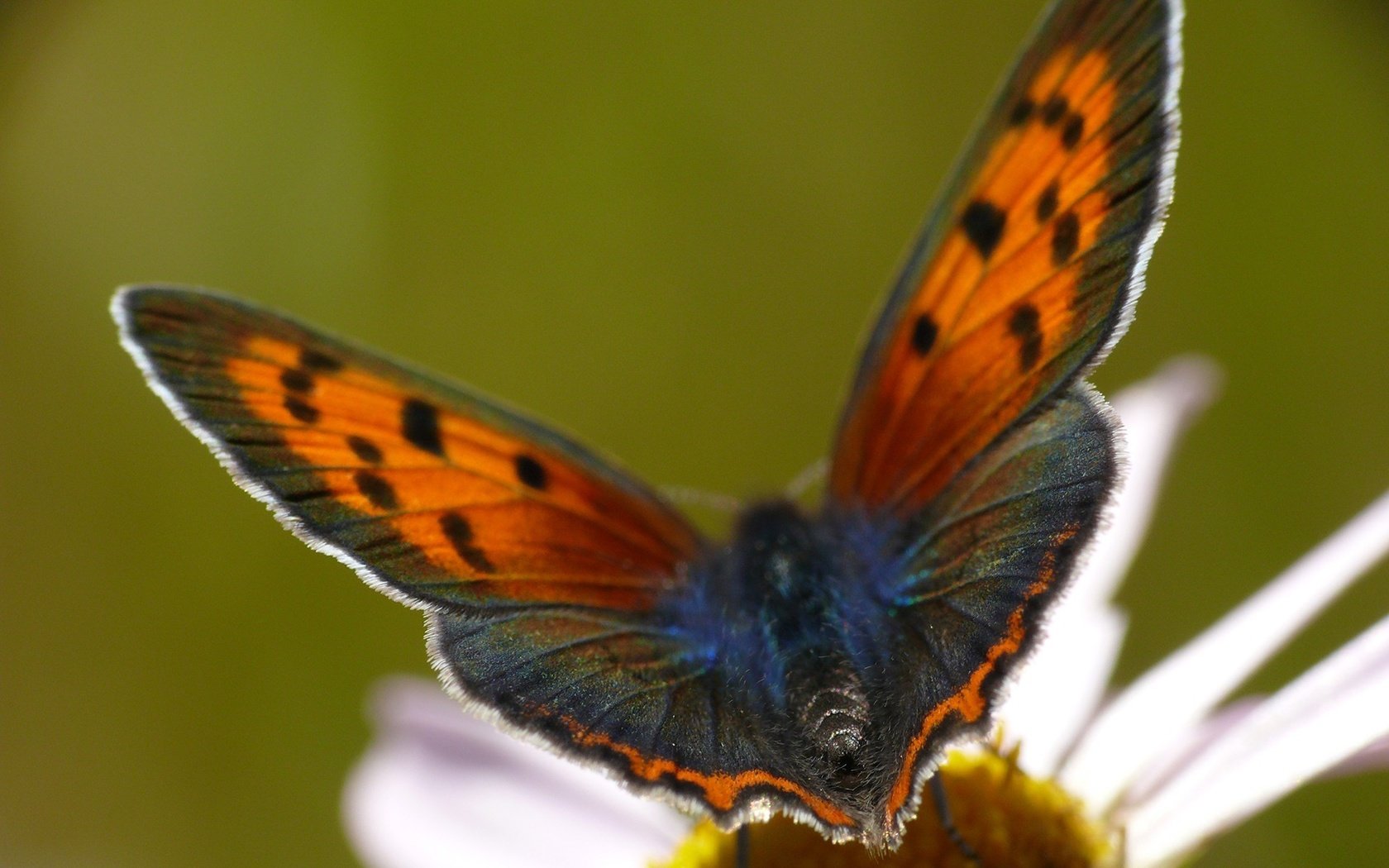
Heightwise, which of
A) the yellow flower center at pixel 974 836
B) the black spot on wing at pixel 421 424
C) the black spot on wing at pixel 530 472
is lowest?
the yellow flower center at pixel 974 836

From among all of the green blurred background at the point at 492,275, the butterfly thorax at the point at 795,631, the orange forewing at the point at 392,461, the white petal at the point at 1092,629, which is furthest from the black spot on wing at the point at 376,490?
the green blurred background at the point at 492,275

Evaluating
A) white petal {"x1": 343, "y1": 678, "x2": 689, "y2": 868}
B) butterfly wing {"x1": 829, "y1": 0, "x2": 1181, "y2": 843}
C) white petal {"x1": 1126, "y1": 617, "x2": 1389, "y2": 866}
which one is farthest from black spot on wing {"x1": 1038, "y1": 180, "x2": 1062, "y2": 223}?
white petal {"x1": 343, "y1": 678, "x2": 689, "y2": 868}

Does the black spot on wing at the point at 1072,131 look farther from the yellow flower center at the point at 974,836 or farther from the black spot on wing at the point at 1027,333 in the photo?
the yellow flower center at the point at 974,836

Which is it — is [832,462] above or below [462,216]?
above

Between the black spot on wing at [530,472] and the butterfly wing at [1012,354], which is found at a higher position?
the butterfly wing at [1012,354]

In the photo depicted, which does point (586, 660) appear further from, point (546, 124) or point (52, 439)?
point (52, 439)

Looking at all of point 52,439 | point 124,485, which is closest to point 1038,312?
point 124,485
